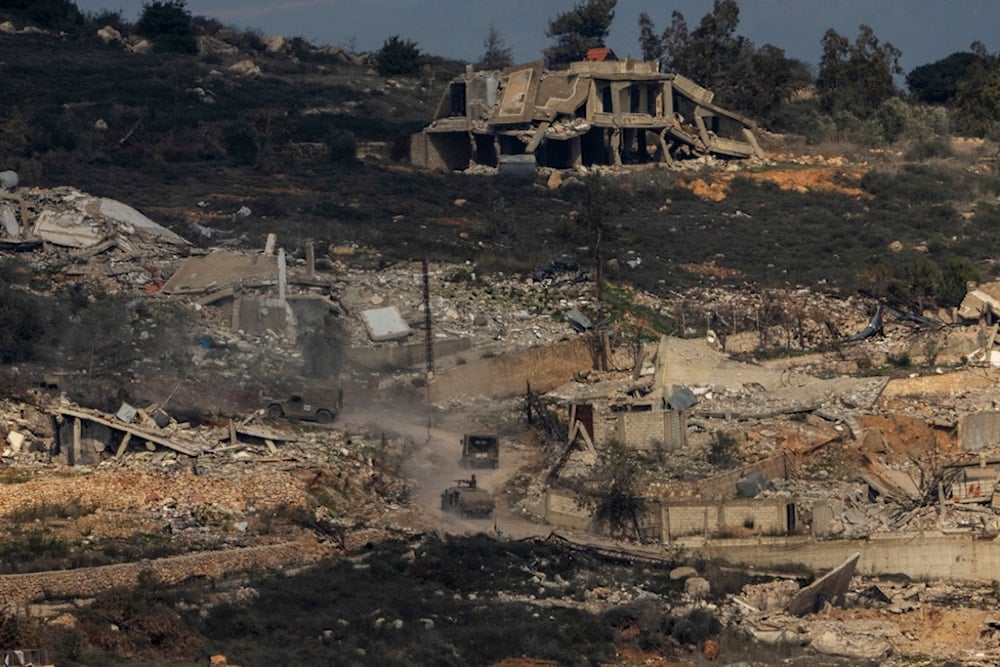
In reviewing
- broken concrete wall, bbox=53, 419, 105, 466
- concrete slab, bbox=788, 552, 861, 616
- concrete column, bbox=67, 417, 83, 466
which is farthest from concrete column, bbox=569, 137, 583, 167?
concrete slab, bbox=788, 552, 861, 616

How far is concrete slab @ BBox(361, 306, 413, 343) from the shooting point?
154 feet

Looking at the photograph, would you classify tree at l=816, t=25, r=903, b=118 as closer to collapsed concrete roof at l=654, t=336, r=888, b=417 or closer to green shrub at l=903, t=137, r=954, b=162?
green shrub at l=903, t=137, r=954, b=162

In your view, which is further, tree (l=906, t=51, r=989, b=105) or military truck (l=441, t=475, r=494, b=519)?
tree (l=906, t=51, r=989, b=105)

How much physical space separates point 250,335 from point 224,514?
9814 millimetres

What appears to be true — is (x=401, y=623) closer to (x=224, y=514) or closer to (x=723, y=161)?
(x=224, y=514)

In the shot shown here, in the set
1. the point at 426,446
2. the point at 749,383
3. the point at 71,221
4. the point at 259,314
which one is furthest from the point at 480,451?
the point at 71,221

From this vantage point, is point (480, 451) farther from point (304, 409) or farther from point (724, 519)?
point (724, 519)

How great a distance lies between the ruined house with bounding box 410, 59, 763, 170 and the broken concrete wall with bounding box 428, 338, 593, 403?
1727 centimetres

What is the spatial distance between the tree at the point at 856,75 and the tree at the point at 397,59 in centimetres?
1275

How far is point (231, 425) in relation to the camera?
40.0 meters

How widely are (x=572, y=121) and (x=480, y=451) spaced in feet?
78.5

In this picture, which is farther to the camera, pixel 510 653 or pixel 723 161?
pixel 723 161

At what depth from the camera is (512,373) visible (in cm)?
4594

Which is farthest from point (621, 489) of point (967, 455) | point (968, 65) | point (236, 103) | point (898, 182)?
point (968, 65)
